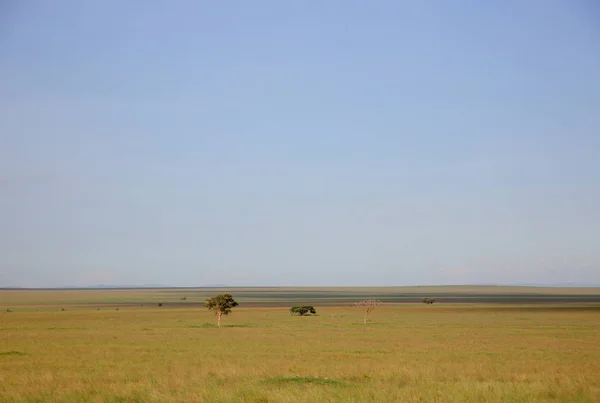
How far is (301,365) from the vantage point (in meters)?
30.2

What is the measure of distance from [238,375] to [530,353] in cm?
2045

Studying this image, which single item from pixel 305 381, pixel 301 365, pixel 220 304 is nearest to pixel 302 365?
pixel 301 365

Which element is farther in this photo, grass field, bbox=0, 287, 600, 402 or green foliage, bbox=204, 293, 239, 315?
green foliage, bbox=204, 293, 239, 315

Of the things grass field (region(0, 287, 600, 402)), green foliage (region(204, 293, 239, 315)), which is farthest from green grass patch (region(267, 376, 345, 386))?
green foliage (region(204, 293, 239, 315))

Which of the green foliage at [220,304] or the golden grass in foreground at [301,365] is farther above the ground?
the green foliage at [220,304]

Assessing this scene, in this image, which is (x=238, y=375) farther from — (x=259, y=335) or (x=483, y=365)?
(x=259, y=335)

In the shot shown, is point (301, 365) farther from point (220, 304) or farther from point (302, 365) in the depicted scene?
point (220, 304)

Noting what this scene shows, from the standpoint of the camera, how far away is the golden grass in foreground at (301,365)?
723 inches

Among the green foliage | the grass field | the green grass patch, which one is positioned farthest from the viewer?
the green foliage

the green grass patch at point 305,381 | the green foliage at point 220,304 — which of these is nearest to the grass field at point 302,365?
the green grass patch at point 305,381

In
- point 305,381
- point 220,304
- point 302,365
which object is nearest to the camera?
point 305,381

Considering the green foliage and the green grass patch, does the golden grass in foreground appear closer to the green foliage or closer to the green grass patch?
the green grass patch

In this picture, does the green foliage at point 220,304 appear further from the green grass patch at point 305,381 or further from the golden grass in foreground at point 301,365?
the green grass patch at point 305,381

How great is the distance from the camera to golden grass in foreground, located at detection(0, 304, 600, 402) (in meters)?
18.4
